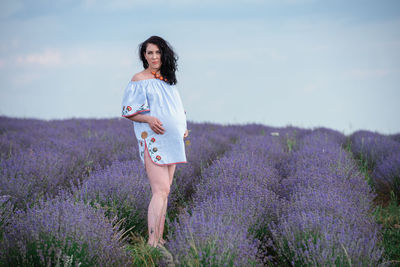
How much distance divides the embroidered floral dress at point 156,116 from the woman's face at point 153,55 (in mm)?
139

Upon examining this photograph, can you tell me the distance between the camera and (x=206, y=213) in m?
2.53

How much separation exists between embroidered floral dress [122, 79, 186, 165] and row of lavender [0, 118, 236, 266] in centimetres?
57

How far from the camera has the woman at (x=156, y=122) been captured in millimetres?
2504

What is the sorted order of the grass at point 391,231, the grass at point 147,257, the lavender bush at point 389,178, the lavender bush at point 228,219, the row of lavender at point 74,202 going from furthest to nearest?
the lavender bush at point 389,178 → the grass at point 391,231 → the grass at point 147,257 → the row of lavender at point 74,202 → the lavender bush at point 228,219

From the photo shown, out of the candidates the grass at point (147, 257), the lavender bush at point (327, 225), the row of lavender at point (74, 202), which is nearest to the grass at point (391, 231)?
the lavender bush at point (327, 225)

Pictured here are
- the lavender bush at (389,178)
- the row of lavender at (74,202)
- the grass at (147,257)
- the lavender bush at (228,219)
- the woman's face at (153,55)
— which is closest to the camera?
the lavender bush at (228,219)

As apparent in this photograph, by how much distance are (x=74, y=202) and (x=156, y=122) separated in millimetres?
1091

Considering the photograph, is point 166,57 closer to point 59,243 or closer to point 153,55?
point 153,55

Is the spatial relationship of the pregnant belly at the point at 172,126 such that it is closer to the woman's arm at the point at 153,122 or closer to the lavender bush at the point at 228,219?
the woman's arm at the point at 153,122

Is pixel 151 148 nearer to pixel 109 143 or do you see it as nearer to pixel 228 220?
pixel 228 220

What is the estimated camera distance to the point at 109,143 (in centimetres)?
599

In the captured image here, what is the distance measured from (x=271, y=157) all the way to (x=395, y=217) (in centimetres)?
171

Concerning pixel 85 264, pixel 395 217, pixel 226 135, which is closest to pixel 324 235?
pixel 85 264

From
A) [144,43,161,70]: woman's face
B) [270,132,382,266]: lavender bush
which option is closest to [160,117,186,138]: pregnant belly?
[144,43,161,70]: woman's face
